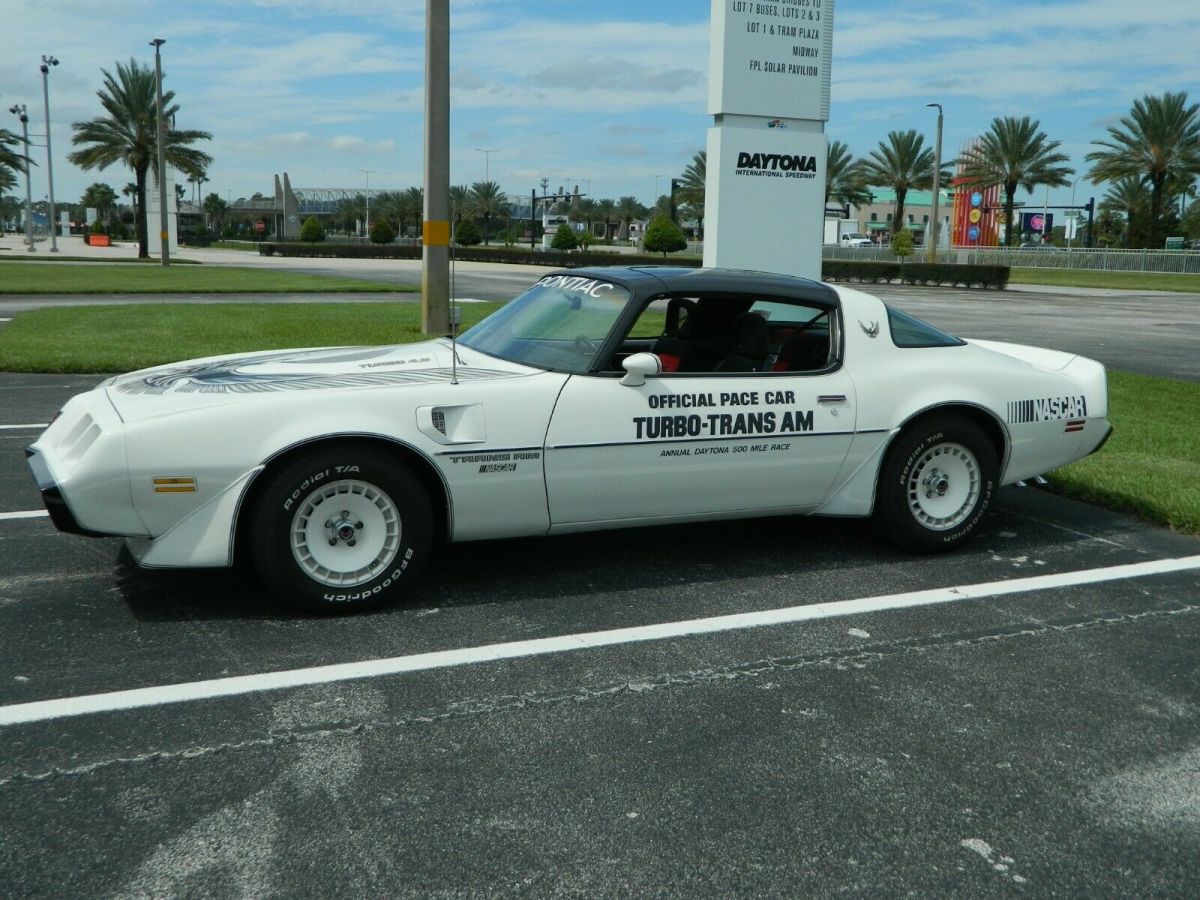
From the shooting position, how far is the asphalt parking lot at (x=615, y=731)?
9.24ft

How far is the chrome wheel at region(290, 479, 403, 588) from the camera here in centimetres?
443

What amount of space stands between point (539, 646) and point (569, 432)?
954 mm

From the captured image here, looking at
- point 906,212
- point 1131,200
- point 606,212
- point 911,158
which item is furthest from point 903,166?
point 906,212

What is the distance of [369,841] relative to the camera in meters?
2.88

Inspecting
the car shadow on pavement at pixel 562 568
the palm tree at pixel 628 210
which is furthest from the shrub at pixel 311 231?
the car shadow on pavement at pixel 562 568

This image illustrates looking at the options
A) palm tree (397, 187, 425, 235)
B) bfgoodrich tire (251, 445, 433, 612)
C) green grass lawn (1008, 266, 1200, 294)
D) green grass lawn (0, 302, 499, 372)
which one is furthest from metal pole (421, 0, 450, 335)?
palm tree (397, 187, 425, 235)

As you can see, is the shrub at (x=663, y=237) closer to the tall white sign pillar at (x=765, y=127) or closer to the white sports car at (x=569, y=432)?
the tall white sign pillar at (x=765, y=127)

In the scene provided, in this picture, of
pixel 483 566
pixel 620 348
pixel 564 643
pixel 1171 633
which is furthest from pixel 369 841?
pixel 1171 633

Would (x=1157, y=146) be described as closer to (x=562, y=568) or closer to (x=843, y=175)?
(x=843, y=175)

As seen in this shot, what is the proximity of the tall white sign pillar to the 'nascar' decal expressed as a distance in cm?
713

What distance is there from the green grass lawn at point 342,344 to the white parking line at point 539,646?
52.4 inches

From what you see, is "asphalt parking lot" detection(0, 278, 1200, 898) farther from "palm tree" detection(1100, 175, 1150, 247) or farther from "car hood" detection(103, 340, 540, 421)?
"palm tree" detection(1100, 175, 1150, 247)

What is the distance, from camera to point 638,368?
15.8 feet

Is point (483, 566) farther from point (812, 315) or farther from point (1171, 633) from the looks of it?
point (1171, 633)
